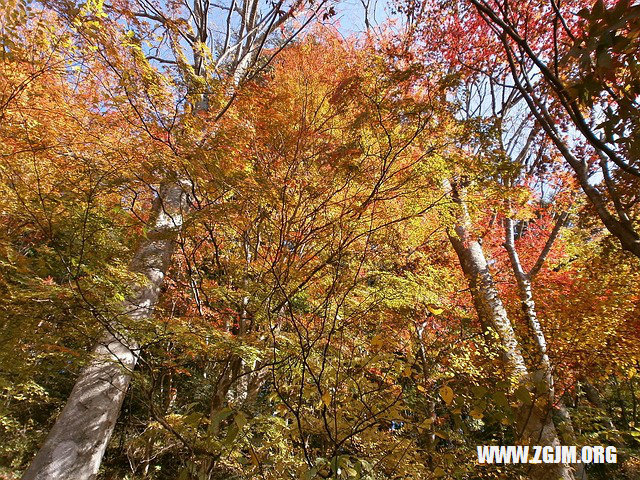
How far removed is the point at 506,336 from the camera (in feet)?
15.5

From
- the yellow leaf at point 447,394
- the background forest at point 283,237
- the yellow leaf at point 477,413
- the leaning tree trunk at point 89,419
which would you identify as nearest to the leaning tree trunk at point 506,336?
the background forest at point 283,237

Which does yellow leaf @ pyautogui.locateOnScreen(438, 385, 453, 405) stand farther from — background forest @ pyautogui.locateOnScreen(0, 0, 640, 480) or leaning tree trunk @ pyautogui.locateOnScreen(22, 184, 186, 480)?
leaning tree trunk @ pyautogui.locateOnScreen(22, 184, 186, 480)

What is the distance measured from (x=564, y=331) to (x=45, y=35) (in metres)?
7.74

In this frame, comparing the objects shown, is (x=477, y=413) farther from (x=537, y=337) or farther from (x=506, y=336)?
(x=537, y=337)

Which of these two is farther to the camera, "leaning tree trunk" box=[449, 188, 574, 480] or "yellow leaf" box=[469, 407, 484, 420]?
"leaning tree trunk" box=[449, 188, 574, 480]

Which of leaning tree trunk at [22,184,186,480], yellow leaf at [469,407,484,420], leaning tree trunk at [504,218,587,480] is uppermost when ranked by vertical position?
leaning tree trunk at [504,218,587,480]

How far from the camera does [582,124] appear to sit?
1561 mm

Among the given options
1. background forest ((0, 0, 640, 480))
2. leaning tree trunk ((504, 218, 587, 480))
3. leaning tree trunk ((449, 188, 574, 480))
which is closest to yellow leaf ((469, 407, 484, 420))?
background forest ((0, 0, 640, 480))

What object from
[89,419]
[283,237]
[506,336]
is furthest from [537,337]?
[89,419]

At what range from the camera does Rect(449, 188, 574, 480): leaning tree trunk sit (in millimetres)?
3732

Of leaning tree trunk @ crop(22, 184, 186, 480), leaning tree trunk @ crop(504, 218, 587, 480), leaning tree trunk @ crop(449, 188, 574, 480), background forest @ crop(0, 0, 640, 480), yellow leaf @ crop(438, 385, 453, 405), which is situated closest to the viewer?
yellow leaf @ crop(438, 385, 453, 405)

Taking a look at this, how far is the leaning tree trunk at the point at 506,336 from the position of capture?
12.2 ft

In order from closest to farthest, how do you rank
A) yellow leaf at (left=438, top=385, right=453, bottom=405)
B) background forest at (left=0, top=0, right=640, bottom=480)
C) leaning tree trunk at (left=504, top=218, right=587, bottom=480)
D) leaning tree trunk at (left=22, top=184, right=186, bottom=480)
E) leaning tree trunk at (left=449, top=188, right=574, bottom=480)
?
yellow leaf at (left=438, top=385, right=453, bottom=405) < background forest at (left=0, top=0, right=640, bottom=480) < leaning tree trunk at (left=22, top=184, right=186, bottom=480) < leaning tree trunk at (left=449, top=188, right=574, bottom=480) < leaning tree trunk at (left=504, top=218, right=587, bottom=480)

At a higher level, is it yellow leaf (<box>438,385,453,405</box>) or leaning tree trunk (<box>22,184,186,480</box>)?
yellow leaf (<box>438,385,453,405</box>)
